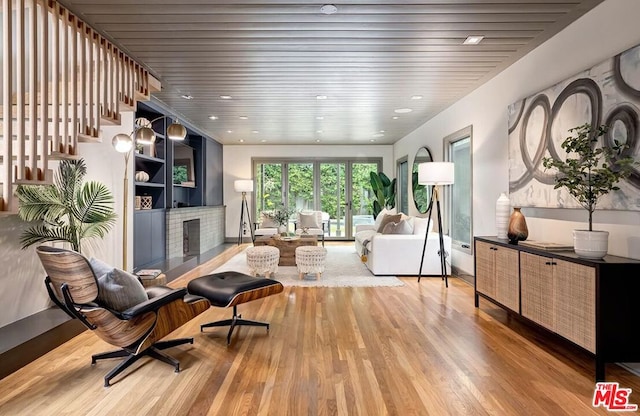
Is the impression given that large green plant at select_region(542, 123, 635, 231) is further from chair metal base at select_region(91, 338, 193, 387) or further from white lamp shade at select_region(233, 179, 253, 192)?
white lamp shade at select_region(233, 179, 253, 192)

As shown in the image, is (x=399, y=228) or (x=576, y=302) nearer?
(x=576, y=302)

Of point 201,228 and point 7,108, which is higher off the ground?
point 7,108

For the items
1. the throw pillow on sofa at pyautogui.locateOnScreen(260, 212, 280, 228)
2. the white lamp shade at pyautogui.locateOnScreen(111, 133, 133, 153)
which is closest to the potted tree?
the white lamp shade at pyautogui.locateOnScreen(111, 133, 133, 153)

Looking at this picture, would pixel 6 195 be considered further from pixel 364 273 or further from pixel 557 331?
pixel 364 273

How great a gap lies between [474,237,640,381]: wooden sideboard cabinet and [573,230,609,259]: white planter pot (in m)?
0.06

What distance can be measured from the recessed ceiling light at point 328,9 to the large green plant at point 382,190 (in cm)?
690

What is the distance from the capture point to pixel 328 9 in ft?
9.43

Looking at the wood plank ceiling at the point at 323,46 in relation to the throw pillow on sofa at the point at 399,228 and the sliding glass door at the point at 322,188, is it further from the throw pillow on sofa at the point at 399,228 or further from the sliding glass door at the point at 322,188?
the sliding glass door at the point at 322,188

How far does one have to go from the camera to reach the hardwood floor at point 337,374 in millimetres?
2166

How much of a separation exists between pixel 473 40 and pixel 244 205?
296 inches

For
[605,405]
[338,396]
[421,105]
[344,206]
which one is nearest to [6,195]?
[338,396]

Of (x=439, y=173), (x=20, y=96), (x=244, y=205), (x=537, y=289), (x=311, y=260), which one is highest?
(x=20, y=96)

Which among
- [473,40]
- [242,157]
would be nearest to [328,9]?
[473,40]

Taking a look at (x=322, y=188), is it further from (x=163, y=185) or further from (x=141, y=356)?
(x=141, y=356)
